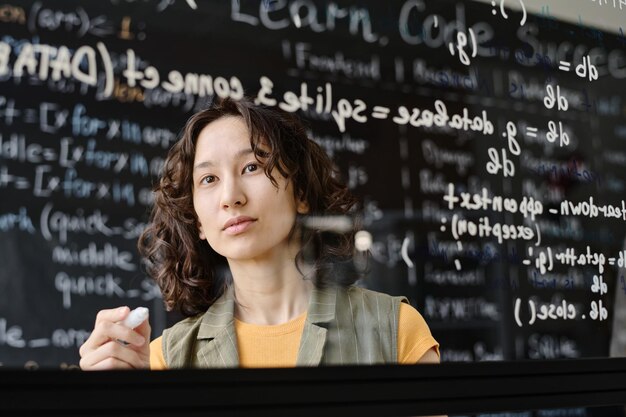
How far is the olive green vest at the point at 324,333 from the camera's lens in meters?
1.74

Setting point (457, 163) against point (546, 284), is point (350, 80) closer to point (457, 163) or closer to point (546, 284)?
point (457, 163)

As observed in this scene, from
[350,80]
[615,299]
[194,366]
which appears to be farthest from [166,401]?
[615,299]

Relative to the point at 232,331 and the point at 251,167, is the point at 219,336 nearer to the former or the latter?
the point at 232,331

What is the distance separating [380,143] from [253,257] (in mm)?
408

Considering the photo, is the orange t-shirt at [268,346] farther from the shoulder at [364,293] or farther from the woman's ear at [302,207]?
the woman's ear at [302,207]

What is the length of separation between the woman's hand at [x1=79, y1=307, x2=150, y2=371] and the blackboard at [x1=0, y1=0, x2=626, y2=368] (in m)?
0.02

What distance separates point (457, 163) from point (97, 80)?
0.86 meters

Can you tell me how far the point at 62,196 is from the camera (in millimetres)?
1651

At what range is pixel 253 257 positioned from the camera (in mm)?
1805

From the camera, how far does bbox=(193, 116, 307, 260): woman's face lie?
1.78 m

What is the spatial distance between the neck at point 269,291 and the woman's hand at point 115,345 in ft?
0.69

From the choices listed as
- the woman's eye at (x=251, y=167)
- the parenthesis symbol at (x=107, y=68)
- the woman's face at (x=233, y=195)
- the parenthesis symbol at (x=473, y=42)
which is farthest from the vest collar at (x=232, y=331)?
the parenthesis symbol at (x=473, y=42)

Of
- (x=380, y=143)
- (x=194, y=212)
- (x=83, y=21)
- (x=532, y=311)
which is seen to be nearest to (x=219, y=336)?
(x=194, y=212)

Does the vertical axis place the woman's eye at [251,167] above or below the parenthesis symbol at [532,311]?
above
